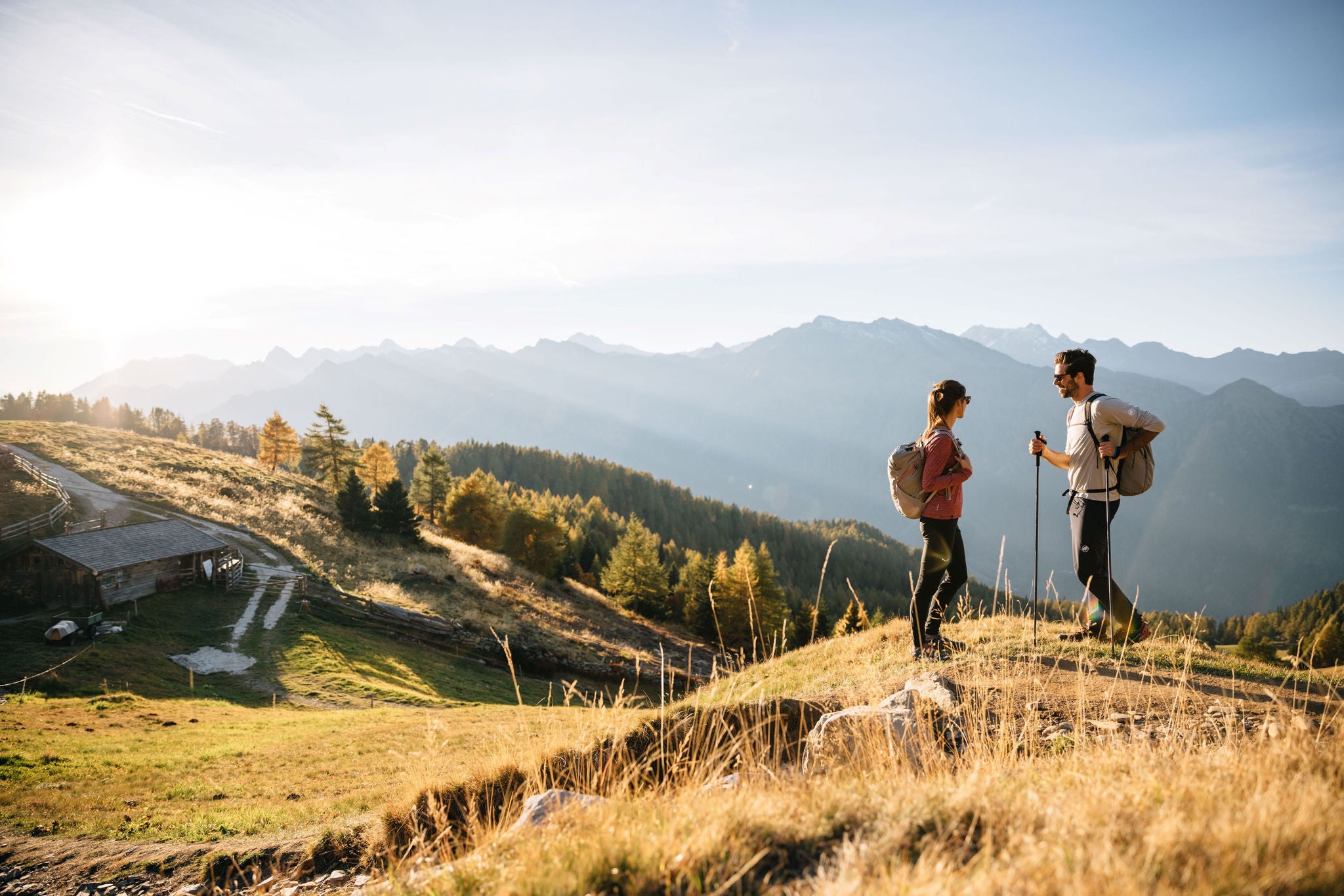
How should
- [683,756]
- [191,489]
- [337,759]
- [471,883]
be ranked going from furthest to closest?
[191,489] < [337,759] < [683,756] < [471,883]

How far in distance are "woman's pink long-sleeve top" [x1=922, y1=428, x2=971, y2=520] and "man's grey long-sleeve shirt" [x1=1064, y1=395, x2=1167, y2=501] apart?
1187mm

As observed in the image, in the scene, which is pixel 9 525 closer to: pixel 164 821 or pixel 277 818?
pixel 164 821

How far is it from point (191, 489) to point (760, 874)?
52.2m

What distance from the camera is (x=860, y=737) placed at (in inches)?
168

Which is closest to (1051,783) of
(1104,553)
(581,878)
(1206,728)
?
(581,878)

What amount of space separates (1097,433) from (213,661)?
2486 centimetres

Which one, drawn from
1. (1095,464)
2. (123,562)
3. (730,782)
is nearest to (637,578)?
(123,562)

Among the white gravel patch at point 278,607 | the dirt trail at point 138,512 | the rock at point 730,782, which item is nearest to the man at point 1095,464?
the rock at point 730,782

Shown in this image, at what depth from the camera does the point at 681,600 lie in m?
55.6

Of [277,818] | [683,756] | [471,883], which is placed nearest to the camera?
[471,883]

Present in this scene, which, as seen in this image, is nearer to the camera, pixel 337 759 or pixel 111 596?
pixel 337 759

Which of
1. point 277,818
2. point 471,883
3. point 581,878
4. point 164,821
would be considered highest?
point 581,878

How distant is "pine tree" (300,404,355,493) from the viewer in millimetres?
53750

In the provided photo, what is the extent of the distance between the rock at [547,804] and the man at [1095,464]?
5.72 meters
